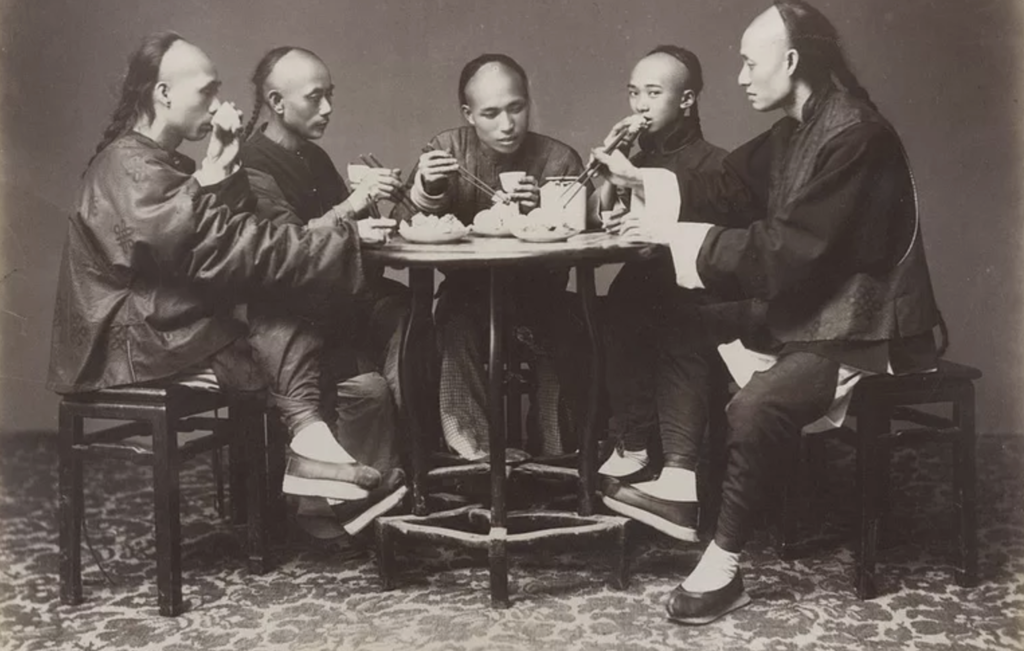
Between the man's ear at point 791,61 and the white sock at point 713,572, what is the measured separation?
1115 mm

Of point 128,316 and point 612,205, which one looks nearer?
point 128,316

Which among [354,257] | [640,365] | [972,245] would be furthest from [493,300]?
[972,245]

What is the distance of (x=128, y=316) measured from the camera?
9.02ft

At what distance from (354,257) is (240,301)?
12.6 inches

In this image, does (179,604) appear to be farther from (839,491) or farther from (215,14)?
(839,491)

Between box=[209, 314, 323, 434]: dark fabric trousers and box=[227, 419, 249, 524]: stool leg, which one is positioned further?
box=[227, 419, 249, 524]: stool leg

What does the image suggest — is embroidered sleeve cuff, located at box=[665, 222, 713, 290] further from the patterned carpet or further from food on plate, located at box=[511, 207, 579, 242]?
the patterned carpet

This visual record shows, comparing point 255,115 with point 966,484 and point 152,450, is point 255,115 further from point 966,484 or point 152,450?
point 966,484

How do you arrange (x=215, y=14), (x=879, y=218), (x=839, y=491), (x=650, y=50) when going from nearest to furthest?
1. (x=879, y=218)
2. (x=215, y=14)
3. (x=650, y=50)
4. (x=839, y=491)

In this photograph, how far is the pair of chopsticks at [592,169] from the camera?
2938 mm

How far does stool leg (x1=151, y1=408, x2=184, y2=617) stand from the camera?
2658 millimetres

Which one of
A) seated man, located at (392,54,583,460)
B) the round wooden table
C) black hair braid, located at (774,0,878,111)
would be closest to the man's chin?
seated man, located at (392,54,583,460)

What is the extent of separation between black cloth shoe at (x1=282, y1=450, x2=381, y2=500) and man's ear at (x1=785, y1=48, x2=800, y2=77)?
1.38 meters

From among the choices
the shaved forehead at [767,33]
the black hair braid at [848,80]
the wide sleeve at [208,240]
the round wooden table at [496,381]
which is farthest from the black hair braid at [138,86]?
the black hair braid at [848,80]
